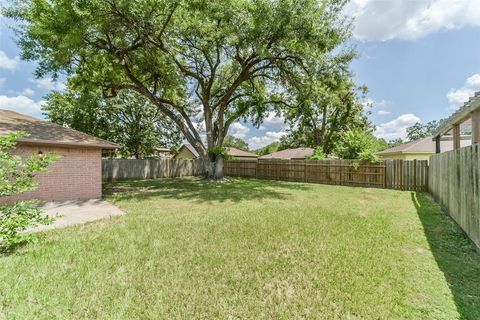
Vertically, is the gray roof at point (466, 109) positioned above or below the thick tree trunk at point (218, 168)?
above

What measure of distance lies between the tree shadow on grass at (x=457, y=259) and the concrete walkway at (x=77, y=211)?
23.3ft

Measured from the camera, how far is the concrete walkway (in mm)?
6129

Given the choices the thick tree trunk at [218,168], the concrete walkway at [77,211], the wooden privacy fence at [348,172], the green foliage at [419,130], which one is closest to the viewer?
the concrete walkway at [77,211]

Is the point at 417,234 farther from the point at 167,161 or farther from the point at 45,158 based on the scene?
the point at 167,161

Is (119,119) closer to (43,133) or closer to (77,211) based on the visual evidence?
(43,133)

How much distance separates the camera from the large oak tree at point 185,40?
10258 millimetres

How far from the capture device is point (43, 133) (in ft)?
29.2

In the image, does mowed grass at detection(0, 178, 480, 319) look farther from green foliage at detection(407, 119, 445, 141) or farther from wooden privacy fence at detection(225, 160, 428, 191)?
green foliage at detection(407, 119, 445, 141)

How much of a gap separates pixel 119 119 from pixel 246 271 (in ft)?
73.1

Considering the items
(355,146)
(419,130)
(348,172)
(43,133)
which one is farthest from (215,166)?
(419,130)

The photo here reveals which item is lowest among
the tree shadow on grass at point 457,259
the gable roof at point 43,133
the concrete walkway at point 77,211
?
the concrete walkway at point 77,211

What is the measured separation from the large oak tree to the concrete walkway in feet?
21.1

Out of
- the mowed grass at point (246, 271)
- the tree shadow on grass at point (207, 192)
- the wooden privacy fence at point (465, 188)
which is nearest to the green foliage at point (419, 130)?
the tree shadow on grass at point (207, 192)

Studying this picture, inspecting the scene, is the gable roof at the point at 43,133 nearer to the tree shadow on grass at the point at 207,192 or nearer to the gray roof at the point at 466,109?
the tree shadow on grass at the point at 207,192
